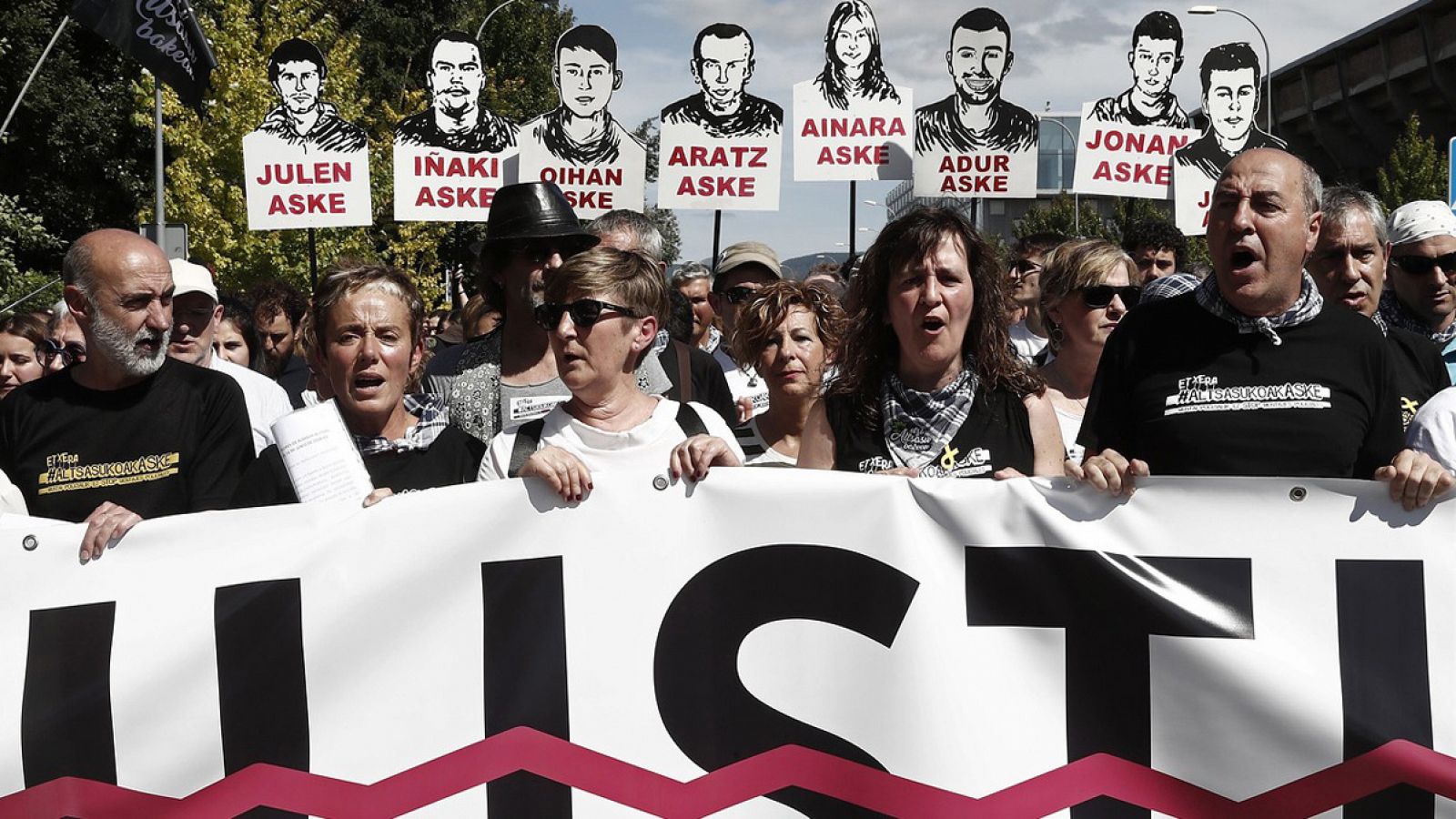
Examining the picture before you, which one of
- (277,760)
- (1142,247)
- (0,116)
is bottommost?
(277,760)

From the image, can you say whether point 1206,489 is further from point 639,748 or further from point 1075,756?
point 639,748

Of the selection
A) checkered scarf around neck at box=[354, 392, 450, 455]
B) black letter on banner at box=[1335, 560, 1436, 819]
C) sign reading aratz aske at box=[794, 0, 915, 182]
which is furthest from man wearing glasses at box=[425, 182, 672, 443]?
sign reading aratz aske at box=[794, 0, 915, 182]

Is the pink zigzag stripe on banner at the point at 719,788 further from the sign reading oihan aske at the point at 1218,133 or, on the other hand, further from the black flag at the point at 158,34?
the black flag at the point at 158,34

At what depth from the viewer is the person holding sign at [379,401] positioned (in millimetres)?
3678

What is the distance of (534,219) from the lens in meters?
4.70

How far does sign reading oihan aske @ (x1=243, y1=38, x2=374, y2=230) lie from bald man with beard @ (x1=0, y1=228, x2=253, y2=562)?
4.83 m

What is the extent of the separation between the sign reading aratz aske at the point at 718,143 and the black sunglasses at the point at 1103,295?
342 cm

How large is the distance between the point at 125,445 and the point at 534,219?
1519 millimetres

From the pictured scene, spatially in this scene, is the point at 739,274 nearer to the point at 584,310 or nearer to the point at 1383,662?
the point at 584,310

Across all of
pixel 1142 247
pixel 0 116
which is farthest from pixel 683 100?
pixel 0 116

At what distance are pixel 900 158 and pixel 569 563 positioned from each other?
5.50 meters

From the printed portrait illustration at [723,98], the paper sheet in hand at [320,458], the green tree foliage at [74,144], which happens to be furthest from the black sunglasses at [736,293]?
the green tree foliage at [74,144]

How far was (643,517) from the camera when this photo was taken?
3.42 metres

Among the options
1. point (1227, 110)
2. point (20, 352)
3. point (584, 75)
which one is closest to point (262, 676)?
point (20, 352)
